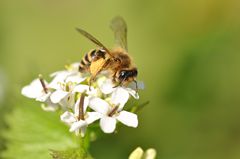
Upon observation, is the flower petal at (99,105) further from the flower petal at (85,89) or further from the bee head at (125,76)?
the bee head at (125,76)

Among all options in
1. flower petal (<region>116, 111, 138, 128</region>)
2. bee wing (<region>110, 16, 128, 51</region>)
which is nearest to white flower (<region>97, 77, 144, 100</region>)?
flower petal (<region>116, 111, 138, 128</region>)

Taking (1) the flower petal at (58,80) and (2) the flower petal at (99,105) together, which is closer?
(2) the flower petal at (99,105)

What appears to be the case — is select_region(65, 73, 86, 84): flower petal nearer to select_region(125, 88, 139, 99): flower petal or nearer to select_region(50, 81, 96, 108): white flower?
select_region(50, 81, 96, 108): white flower

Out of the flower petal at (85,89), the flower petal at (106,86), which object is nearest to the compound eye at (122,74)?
the flower petal at (106,86)

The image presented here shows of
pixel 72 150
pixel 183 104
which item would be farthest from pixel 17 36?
pixel 72 150

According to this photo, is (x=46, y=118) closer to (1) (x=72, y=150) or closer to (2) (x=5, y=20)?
(1) (x=72, y=150)

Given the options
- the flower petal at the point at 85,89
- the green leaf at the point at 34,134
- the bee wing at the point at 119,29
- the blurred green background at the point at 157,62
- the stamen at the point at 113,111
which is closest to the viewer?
the stamen at the point at 113,111
